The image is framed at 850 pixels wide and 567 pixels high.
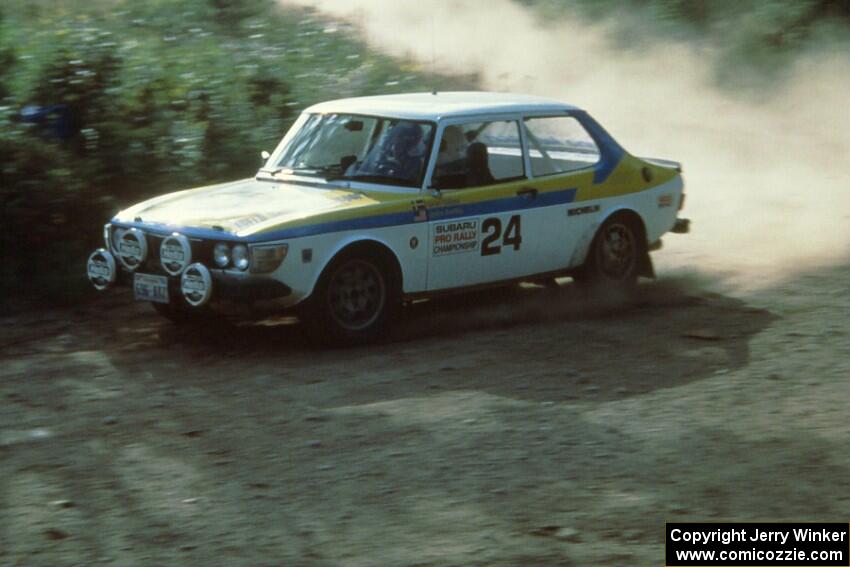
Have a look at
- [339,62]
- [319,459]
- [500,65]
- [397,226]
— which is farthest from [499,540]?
[500,65]

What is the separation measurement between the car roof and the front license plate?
81.4 inches

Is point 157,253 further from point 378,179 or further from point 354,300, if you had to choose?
point 378,179

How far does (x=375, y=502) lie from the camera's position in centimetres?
588

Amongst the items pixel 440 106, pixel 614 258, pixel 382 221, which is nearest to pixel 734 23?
pixel 614 258

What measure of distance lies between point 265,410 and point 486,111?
3.44 meters

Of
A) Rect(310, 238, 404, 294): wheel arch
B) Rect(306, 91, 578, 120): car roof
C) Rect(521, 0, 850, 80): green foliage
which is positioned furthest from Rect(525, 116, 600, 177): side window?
Rect(521, 0, 850, 80): green foliage

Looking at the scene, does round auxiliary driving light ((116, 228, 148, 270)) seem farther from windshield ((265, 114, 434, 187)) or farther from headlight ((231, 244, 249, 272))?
windshield ((265, 114, 434, 187))

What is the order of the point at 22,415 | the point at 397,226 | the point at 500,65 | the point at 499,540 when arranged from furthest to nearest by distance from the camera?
the point at 500,65 → the point at 397,226 → the point at 22,415 → the point at 499,540

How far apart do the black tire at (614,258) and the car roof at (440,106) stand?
1033 mm

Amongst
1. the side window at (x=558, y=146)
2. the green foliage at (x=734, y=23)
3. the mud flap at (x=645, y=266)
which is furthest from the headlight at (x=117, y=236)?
the green foliage at (x=734, y=23)

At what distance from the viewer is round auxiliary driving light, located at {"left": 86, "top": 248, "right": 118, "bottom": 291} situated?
9.09 m

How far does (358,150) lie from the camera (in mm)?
9656

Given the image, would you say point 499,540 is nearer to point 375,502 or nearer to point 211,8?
point 375,502

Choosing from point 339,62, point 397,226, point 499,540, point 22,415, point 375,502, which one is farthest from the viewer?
point 339,62
